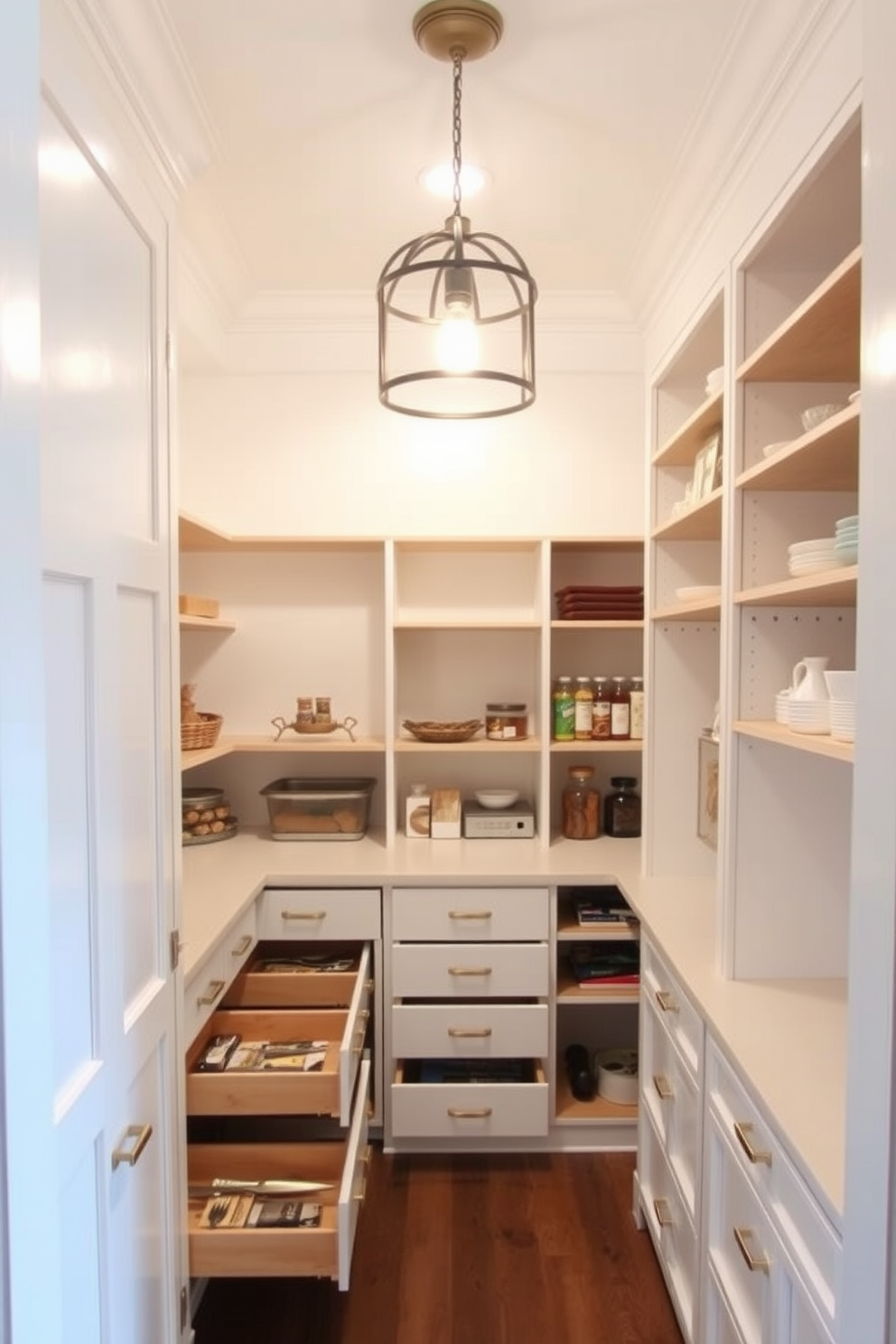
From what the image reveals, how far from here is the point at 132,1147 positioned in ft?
3.72

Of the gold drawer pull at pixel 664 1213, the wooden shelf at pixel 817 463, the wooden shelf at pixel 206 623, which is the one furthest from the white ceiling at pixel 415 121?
the gold drawer pull at pixel 664 1213

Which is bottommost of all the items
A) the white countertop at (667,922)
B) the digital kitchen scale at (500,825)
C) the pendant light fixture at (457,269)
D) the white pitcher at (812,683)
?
the white countertop at (667,922)

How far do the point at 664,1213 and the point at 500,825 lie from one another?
1166 mm

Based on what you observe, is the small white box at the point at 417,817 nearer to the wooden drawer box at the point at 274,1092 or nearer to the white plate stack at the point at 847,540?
the wooden drawer box at the point at 274,1092

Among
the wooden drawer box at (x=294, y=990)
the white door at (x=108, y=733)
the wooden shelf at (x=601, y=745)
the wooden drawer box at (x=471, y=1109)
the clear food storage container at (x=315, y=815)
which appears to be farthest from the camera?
the clear food storage container at (x=315, y=815)

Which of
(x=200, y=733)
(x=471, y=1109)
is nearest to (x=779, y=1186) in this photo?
(x=471, y=1109)

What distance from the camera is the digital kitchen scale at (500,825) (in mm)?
2613

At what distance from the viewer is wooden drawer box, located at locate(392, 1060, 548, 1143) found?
2.20m

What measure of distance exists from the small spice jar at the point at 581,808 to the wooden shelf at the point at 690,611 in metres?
0.73

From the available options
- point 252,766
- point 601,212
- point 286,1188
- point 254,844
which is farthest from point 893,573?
point 252,766

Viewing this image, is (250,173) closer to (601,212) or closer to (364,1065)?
(601,212)

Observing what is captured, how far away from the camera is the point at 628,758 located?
9.15ft

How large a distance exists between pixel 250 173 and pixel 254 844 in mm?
1949

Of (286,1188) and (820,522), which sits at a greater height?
(820,522)
